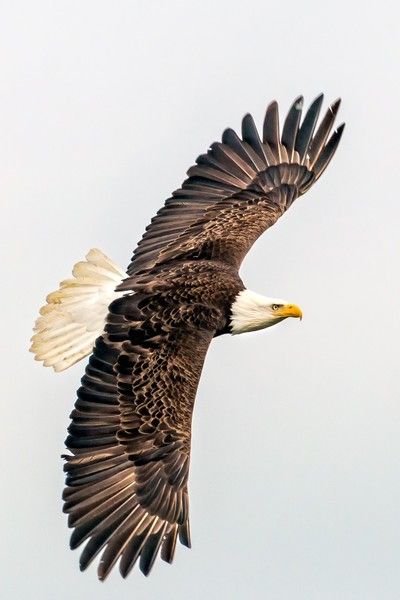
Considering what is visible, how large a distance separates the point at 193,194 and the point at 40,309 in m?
1.86

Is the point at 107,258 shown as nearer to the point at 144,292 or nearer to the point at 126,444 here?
the point at 144,292

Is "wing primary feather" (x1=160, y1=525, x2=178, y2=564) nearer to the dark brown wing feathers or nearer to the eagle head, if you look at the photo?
the dark brown wing feathers

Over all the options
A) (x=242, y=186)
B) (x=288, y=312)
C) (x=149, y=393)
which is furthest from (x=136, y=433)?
(x=242, y=186)

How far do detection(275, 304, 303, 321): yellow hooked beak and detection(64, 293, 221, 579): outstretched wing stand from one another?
110 cm

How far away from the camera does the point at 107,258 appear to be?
15.3 metres

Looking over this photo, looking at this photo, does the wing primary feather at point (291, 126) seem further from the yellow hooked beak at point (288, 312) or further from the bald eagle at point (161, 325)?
the yellow hooked beak at point (288, 312)

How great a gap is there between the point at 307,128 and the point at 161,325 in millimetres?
3339

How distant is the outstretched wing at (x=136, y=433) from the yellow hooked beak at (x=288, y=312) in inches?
43.2

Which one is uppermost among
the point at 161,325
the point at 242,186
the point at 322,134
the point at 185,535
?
the point at 322,134

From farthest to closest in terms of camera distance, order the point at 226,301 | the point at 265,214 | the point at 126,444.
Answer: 1. the point at 265,214
2. the point at 226,301
3. the point at 126,444

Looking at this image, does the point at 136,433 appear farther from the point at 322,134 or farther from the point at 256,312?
the point at 322,134

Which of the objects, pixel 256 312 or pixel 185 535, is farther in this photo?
pixel 256 312

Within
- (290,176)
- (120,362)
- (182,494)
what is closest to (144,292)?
(120,362)

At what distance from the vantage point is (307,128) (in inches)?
655
